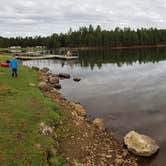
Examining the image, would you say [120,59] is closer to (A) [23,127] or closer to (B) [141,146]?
(B) [141,146]

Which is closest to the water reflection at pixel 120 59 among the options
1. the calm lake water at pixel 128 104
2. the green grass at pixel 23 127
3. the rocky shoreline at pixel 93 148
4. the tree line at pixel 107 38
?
the calm lake water at pixel 128 104

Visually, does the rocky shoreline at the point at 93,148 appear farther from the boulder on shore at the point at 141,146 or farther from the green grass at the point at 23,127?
the green grass at the point at 23,127

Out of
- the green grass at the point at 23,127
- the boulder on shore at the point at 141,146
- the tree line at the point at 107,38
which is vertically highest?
the tree line at the point at 107,38

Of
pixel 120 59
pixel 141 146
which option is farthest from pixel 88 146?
pixel 120 59

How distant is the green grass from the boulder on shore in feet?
16.3

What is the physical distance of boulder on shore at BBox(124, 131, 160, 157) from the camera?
610 inches

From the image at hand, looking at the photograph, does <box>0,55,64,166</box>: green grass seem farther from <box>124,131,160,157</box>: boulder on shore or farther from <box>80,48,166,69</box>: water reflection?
<box>80,48,166,69</box>: water reflection

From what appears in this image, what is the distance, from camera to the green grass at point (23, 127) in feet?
39.9

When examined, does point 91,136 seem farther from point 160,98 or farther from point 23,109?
point 160,98

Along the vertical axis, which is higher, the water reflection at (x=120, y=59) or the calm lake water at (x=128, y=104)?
the water reflection at (x=120, y=59)

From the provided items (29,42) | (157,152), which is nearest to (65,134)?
(157,152)

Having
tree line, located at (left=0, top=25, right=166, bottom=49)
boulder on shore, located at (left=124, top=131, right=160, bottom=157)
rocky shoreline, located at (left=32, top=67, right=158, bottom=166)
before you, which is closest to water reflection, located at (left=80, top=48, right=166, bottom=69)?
rocky shoreline, located at (left=32, top=67, right=158, bottom=166)

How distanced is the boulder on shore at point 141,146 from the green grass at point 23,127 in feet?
16.3

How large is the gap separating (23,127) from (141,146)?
285 inches
